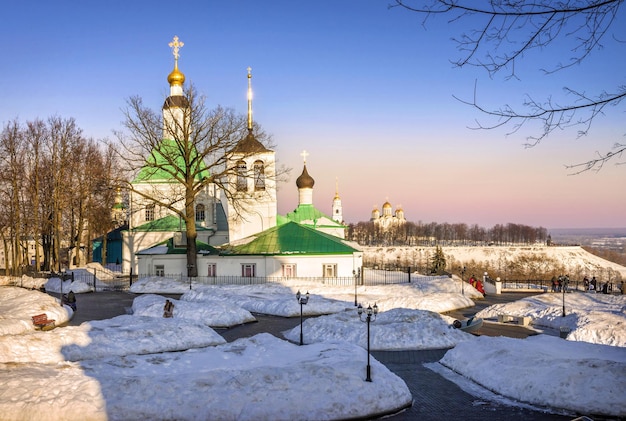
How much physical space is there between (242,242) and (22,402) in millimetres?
24129

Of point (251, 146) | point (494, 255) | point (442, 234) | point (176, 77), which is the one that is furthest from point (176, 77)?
point (442, 234)

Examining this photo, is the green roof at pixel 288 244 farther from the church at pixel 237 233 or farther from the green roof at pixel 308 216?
the green roof at pixel 308 216

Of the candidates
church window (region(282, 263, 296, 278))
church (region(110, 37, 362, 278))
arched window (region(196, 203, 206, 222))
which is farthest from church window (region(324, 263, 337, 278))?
arched window (region(196, 203, 206, 222))

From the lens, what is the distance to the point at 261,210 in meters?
37.6

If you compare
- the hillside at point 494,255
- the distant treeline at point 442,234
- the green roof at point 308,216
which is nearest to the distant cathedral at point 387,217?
the distant treeline at point 442,234

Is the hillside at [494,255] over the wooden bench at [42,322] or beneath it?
beneath

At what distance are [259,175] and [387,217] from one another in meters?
120

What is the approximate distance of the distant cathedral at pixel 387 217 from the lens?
15225 cm

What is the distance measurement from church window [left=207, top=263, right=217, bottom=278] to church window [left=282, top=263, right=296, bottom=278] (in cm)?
434

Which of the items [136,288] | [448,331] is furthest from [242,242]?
[448,331]

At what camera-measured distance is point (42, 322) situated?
19172mm

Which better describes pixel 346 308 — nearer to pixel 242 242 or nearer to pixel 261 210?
pixel 242 242

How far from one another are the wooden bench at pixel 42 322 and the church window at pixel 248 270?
47.7ft

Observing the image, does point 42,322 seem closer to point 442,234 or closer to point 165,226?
point 165,226
